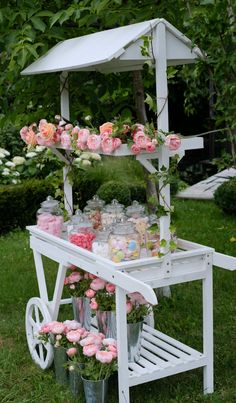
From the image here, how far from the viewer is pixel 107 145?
2637 mm

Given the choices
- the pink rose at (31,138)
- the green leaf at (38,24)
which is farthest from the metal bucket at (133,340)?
the green leaf at (38,24)

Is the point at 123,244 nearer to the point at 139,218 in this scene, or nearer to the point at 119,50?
the point at 139,218

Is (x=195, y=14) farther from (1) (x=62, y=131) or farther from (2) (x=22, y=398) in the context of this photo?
(2) (x=22, y=398)

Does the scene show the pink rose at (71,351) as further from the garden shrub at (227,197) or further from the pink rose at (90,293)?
the garden shrub at (227,197)

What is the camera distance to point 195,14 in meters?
3.04

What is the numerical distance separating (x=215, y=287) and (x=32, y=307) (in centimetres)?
157

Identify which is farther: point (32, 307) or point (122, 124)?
point (32, 307)

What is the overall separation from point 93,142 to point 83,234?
0.54 meters

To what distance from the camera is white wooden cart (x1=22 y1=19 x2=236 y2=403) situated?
2660 mm

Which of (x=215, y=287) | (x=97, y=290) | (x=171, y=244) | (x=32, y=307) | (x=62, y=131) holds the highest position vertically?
(x=62, y=131)

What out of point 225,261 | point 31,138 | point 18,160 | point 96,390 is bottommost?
point 96,390

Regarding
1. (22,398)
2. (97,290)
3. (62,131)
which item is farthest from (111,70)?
(22,398)

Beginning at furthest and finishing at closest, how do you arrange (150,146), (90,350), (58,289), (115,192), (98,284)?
1. (115,192)
2. (58,289)
3. (98,284)
4. (90,350)
5. (150,146)

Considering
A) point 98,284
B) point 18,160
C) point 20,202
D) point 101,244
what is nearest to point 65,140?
point 101,244
